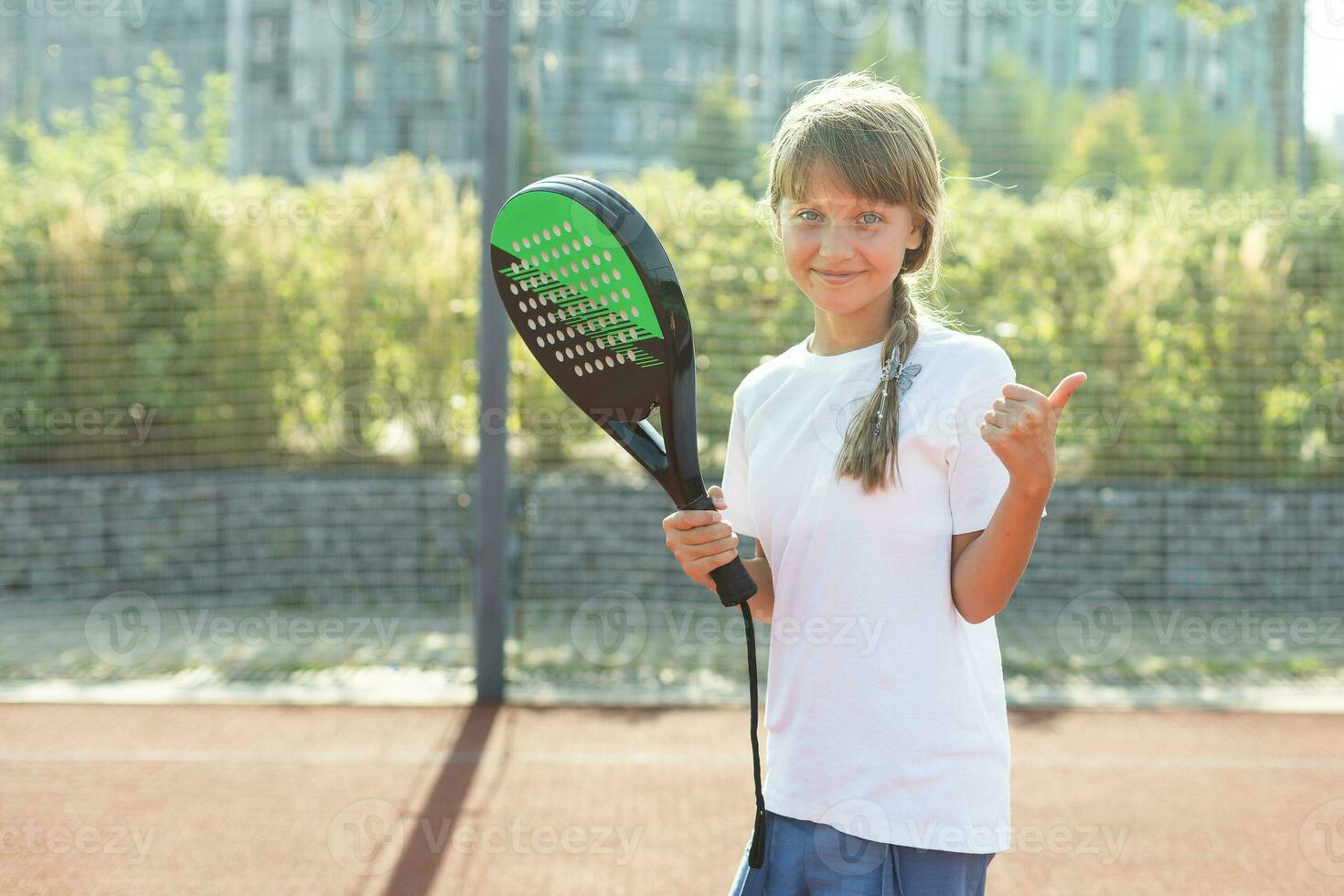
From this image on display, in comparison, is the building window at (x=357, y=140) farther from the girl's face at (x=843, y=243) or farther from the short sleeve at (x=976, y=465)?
the short sleeve at (x=976, y=465)

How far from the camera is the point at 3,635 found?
207 inches

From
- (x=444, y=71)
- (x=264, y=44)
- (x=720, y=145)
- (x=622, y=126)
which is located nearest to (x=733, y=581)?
(x=622, y=126)

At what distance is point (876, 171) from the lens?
1.42m

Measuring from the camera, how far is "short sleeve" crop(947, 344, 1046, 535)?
1.35 meters

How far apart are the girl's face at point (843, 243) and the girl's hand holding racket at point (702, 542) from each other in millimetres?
289

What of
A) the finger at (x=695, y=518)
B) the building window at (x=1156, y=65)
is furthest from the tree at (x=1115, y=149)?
the finger at (x=695, y=518)

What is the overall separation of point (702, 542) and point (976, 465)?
314 mm

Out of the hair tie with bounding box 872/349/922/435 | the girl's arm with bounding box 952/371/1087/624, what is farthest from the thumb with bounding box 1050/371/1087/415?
the hair tie with bounding box 872/349/922/435

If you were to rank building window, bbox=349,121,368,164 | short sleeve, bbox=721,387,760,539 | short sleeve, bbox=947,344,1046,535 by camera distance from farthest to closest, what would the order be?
building window, bbox=349,121,368,164, short sleeve, bbox=721,387,760,539, short sleeve, bbox=947,344,1046,535

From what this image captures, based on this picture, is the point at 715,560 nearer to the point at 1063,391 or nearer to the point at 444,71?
the point at 1063,391

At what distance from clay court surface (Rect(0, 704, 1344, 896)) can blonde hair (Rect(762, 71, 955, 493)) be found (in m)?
1.85

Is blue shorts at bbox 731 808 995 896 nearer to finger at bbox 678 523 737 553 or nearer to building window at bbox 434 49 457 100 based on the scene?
finger at bbox 678 523 737 553

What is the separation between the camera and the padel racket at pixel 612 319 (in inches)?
55.2

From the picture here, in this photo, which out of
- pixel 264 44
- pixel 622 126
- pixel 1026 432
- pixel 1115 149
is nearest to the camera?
pixel 1026 432
